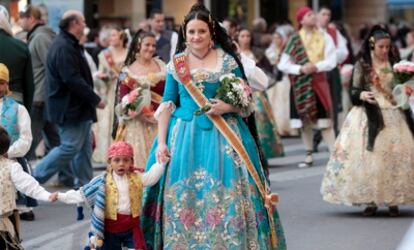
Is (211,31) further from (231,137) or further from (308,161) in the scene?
(308,161)

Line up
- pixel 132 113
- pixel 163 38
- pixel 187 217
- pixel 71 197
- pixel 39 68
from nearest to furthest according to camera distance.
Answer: pixel 71 197
pixel 187 217
pixel 132 113
pixel 39 68
pixel 163 38

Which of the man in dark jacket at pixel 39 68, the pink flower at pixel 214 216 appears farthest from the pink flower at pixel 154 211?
the man in dark jacket at pixel 39 68

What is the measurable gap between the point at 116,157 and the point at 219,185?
712 millimetres

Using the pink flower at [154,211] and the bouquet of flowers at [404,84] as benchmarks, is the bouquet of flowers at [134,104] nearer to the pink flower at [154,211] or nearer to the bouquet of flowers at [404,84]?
the bouquet of flowers at [404,84]

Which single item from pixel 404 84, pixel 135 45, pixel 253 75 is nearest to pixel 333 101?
pixel 404 84

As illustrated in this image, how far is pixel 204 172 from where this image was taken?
357 inches

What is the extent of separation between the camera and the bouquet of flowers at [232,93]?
29.9ft

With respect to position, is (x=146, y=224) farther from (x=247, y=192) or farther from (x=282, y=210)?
(x=282, y=210)

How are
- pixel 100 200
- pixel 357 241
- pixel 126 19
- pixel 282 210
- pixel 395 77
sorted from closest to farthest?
pixel 100 200
pixel 357 241
pixel 395 77
pixel 282 210
pixel 126 19

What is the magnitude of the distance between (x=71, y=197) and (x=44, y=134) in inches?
276

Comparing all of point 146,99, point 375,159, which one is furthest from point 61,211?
point 375,159

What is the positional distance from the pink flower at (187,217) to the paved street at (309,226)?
6.28ft

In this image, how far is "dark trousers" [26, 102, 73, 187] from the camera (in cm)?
1505

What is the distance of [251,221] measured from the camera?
355 inches
